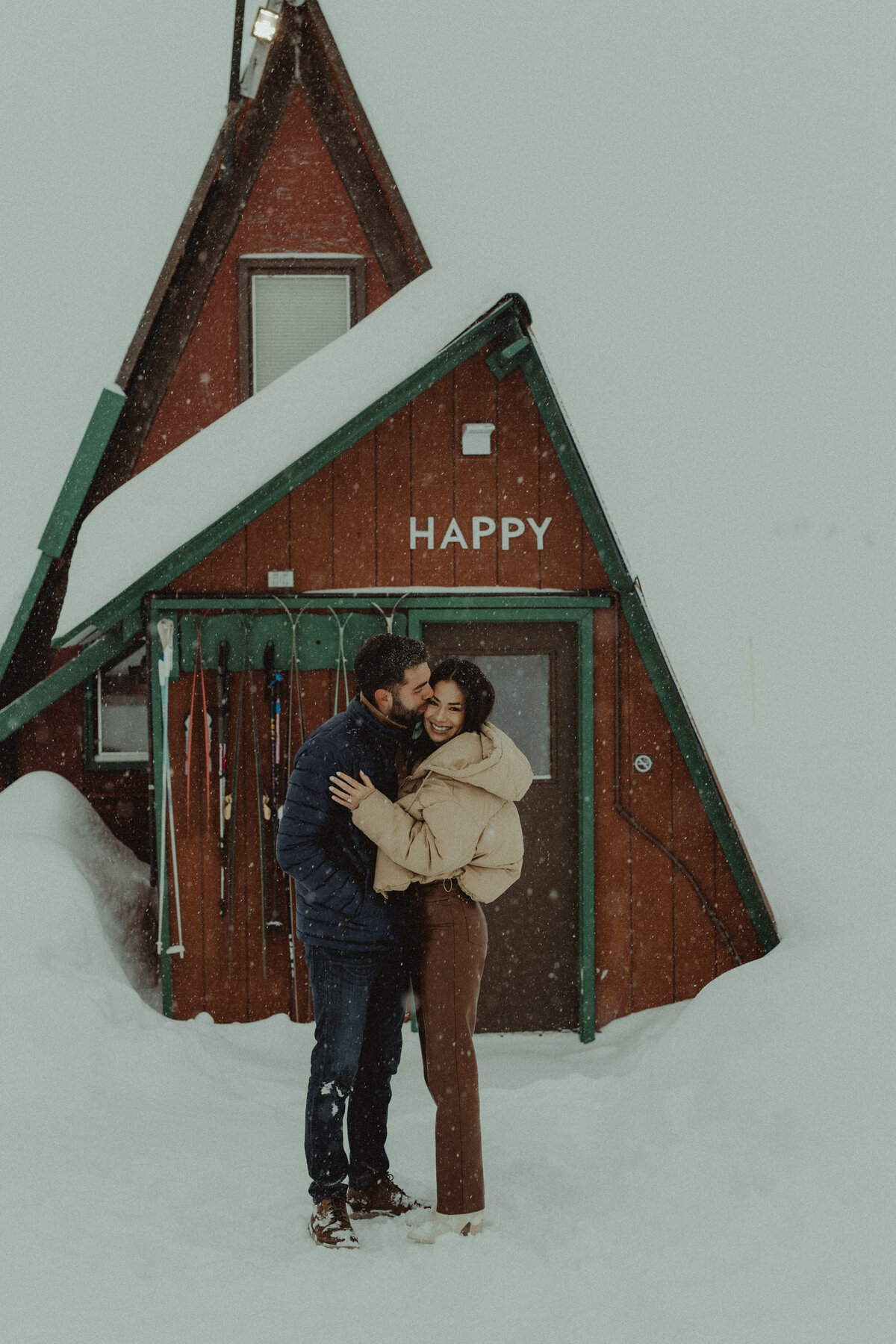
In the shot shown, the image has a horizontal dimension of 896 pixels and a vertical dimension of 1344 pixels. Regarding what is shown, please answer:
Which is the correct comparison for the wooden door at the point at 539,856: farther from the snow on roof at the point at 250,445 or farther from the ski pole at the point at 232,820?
the snow on roof at the point at 250,445

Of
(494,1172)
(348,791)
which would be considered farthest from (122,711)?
(348,791)

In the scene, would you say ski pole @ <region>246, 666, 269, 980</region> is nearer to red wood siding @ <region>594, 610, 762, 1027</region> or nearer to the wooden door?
the wooden door

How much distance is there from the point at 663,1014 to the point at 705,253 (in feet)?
129

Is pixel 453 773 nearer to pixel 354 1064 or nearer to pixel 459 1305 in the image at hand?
pixel 354 1064

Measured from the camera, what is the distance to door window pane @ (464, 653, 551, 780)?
635 centimetres

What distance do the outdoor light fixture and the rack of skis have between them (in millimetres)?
5020

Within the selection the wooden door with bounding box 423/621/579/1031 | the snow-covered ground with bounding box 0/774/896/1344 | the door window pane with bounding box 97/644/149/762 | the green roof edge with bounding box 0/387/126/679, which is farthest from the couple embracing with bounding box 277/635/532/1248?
the door window pane with bounding box 97/644/149/762

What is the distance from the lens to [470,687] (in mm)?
3699

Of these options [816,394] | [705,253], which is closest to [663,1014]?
[816,394]

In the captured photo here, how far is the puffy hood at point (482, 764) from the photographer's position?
363 cm

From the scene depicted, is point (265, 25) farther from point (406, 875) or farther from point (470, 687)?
point (406, 875)

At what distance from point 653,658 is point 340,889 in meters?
3.09

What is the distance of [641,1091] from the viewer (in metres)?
4.82

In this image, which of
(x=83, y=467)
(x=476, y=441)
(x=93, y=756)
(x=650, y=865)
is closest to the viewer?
(x=476, y=441)
